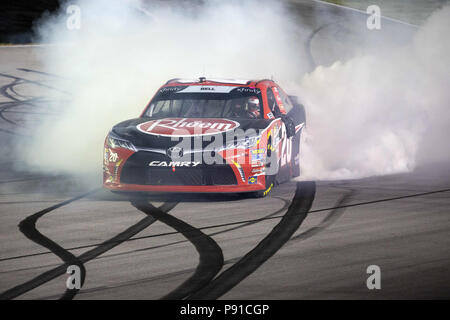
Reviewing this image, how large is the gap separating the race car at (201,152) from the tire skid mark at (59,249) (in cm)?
39

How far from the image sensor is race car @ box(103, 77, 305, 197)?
8.21 meters

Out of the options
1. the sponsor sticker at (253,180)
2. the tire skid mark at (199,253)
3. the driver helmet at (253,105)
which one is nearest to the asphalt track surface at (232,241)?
the tire skid mark at (199,253)

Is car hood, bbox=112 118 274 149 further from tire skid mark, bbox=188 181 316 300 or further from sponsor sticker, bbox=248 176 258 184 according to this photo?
tire skid mark, bbox=188 181 316 300

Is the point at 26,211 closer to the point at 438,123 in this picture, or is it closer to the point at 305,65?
the point at 438,123

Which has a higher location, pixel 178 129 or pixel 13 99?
pixel 13 99

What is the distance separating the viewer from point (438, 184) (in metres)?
9.44

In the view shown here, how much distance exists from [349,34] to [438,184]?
18871 millimetres

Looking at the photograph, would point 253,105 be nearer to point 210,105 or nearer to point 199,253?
point 210,105

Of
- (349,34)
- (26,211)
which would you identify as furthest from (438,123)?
(349,34)

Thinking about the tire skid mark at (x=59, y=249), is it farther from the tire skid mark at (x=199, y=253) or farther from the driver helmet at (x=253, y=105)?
the driver helmet at (x=253, y=105)

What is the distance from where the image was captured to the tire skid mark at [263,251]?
4902 mm

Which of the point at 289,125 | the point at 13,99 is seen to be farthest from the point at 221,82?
the point at 13,99

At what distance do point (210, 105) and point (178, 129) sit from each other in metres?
1.11

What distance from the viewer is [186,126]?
860 cm
